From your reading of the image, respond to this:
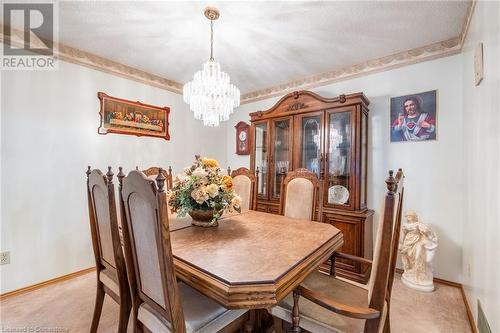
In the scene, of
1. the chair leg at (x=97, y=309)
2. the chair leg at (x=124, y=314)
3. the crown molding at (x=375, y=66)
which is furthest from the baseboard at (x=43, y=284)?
the crown molding at (x=375, y=66)

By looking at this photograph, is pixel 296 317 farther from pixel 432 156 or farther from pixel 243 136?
pixel 243 136

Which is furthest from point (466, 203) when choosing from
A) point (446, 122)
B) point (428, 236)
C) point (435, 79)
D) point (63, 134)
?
point (63, 134)

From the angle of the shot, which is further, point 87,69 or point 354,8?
point 87,69

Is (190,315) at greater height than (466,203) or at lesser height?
lesser

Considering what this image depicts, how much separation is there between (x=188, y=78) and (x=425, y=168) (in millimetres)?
3119

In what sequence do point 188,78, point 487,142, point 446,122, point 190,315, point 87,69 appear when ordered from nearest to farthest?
point 190,315 < point 487,142 < point 446,122 < point 87,69 < point 188,78

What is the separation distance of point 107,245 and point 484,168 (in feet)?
7.79

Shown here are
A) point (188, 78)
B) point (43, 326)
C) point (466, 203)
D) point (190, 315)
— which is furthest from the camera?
point (188, 78)

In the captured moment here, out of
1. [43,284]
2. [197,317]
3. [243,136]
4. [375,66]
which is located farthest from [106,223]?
[375,66]

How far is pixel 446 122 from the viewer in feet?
7.52

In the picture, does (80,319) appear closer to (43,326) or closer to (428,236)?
(43,326)

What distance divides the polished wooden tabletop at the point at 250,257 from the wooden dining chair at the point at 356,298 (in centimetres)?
15

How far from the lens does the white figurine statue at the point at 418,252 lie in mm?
2150

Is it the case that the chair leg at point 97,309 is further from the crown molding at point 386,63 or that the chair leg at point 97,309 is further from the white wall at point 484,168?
the crown molding at point 386,63
